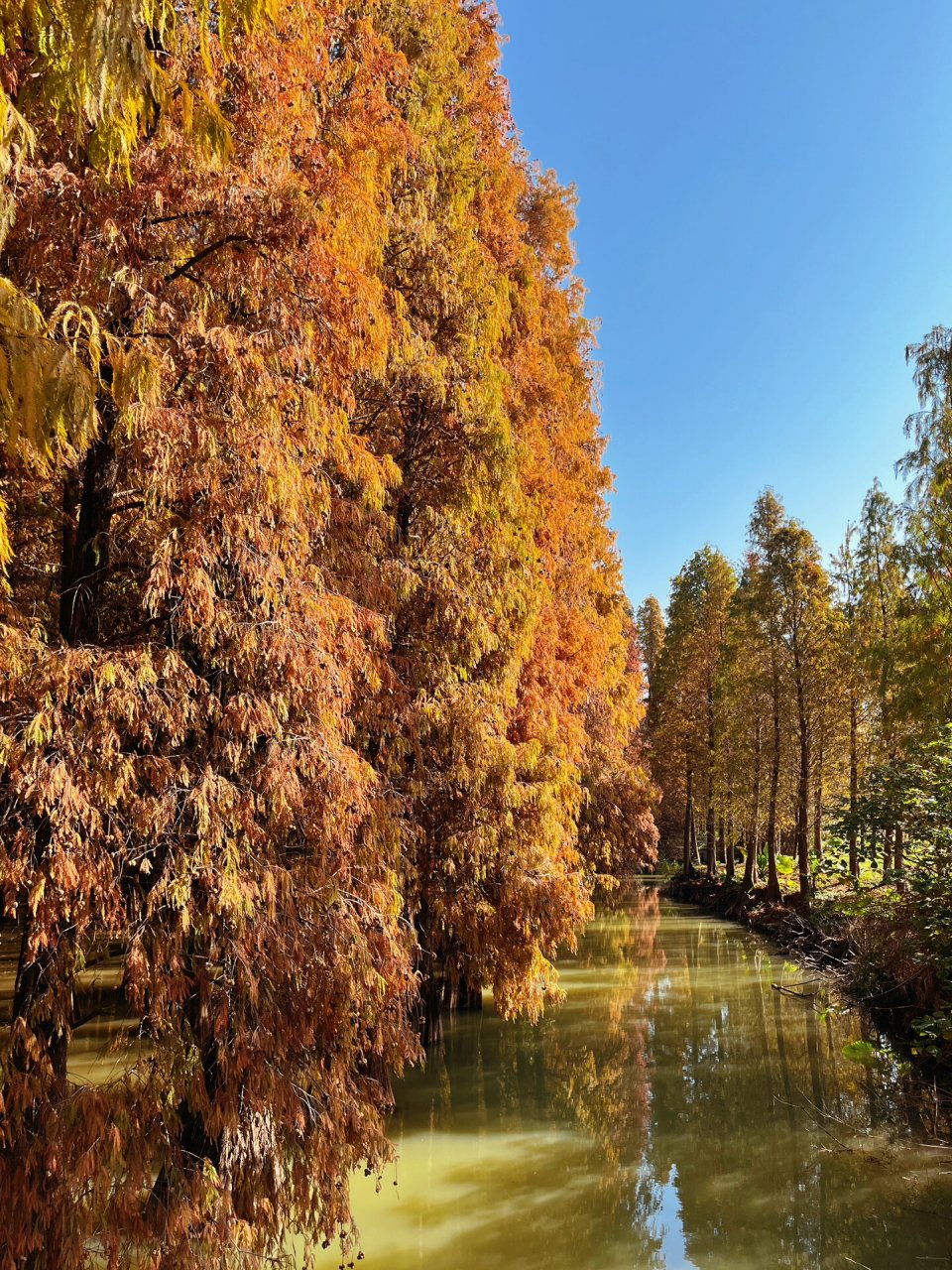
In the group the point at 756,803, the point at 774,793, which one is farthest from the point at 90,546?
the point at 756,803

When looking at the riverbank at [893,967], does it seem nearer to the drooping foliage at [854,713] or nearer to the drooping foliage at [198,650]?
the drooping foliage at [854,713]

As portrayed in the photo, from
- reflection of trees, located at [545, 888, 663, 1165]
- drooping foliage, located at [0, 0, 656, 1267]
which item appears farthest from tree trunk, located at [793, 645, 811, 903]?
drooping foliage, located at [0, 0, 656, 1267]

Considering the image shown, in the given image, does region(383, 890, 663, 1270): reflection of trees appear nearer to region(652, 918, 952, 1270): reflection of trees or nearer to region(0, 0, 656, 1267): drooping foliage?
region(652, 918, 952, 1270): reflection of trees

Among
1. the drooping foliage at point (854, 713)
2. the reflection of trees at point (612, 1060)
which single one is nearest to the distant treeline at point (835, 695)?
the drooping foliage at point (854, 713)

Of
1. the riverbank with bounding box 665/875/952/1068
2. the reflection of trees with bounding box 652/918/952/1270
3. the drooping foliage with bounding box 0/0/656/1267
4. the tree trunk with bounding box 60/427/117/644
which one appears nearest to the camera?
the drooping foliage with bounding box 0/0/656/1267

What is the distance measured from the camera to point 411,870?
6648mm

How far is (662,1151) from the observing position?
25.0 ft

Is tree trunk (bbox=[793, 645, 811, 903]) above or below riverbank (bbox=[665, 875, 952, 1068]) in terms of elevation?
above

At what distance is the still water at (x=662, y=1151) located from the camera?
19.5ft

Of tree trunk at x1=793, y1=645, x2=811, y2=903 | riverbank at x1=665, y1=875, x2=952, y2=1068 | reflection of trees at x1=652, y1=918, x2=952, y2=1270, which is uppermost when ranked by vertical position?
tree trunk at x1=793, y1=645, x2=811, y2=903

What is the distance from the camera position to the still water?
593 centimetres

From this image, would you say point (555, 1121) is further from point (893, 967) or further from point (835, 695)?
point (835, 695)

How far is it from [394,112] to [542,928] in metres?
7.53

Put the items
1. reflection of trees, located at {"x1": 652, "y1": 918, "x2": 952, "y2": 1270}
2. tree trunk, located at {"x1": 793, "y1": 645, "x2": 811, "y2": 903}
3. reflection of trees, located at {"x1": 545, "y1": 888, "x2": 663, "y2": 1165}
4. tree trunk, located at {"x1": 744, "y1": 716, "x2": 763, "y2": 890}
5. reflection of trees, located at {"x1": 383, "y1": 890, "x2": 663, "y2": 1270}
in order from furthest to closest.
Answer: tree trunk, located at {"x1": 744, "y1": 716, "x2": 763, "y2": 890} → tree trunk, located at {"x1": 793, "y1": 645, "x2": 811, "y2": 903} → reflection of trees, located at {"x1": 545, "y1": 888, "x2": 663, "y2": 1165} → reflection of trees, located at {"x1": 383, "y1": 890, "x2": 663, "y2": 1270} → reflection of trees, located at {"x1": 652, "y1": 918, "x2": 952, "y2": 1270}
